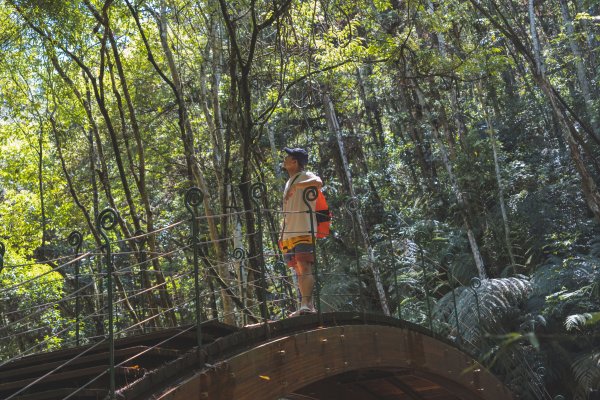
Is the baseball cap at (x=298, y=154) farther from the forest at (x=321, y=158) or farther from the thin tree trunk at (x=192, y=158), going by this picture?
the thin tree trunk at (x=192, y=158)

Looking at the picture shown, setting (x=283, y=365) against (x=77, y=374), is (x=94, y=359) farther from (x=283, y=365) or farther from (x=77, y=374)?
(x=283, y=365)

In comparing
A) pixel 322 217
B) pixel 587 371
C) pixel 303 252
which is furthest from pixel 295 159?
pixel 587 371

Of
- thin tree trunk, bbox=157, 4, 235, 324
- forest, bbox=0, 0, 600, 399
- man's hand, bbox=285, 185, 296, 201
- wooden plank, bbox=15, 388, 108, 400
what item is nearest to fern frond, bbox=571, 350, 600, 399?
forest, bbox=0, 0, 600, 399

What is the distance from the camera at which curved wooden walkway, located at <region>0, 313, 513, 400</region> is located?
3.84 m

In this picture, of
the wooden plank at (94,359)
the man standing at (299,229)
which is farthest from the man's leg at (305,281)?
the wooden plank at (94,359)

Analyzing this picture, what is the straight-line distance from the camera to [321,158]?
1934 centimetres

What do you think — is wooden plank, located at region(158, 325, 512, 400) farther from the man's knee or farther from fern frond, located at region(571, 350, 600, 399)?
fern frond, located at region(571, 350, 600, 399)

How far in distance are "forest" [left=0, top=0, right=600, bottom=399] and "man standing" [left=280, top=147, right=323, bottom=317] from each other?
7.88 ft

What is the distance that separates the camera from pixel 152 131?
16.7 metres

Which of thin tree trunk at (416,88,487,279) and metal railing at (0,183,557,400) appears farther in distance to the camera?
thin tree trunk at (416,88,487,279)

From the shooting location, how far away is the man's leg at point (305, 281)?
18.6 feet

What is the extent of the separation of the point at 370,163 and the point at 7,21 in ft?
40.1

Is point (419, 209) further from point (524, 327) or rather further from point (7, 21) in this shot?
point (7, 21)

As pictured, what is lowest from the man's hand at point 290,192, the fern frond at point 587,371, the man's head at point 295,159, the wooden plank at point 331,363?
the fern frond at point 587,371
